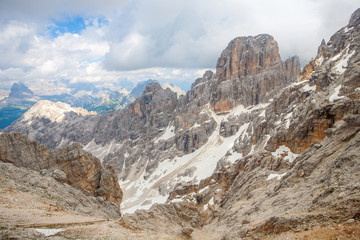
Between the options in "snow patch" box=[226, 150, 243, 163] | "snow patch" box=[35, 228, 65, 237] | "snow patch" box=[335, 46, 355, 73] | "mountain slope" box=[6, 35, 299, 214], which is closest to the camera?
"snow patch" box=[35, 228, 65, 237]

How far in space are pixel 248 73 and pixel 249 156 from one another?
121m

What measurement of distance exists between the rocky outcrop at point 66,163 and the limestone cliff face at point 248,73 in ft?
408

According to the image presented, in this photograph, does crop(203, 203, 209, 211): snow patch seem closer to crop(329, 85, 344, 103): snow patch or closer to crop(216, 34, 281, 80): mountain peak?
crop(329, 85, 344, 103): snow patch

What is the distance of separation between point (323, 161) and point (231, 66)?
15078 cm

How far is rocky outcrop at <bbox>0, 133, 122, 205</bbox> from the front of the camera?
46000 millimetres

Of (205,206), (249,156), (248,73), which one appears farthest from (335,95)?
(248,73)

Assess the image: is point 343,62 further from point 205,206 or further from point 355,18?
point 205,206

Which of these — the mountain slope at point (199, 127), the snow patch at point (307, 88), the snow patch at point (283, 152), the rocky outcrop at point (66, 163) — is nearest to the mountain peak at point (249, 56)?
the mountain slope at point (199, 127)

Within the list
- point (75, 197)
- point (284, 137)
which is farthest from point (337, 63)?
point (75, 197)

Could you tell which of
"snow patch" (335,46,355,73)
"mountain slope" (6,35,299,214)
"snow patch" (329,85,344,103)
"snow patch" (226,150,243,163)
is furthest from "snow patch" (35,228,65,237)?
"mountain slope" (6,35,299,214)

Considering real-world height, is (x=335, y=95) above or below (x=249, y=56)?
below

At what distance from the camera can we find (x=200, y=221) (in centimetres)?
5144

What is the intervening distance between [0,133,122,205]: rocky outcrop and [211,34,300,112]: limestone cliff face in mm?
Result: 124460

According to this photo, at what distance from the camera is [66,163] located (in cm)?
5222
